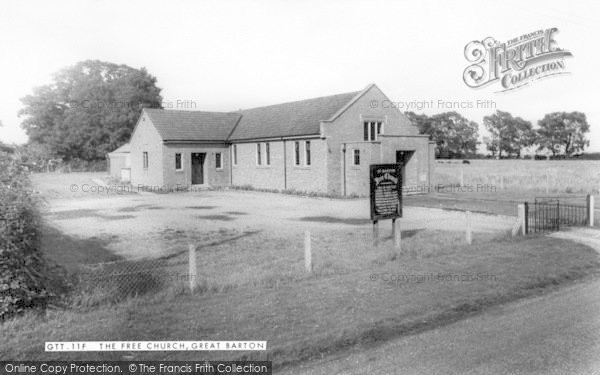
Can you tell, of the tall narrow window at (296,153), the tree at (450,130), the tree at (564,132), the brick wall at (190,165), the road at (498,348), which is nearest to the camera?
the road at (498,348)

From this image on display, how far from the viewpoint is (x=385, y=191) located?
1353cm

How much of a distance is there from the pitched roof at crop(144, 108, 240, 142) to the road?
31.7m

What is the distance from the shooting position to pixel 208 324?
24.9ft

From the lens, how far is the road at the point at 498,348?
6.09m

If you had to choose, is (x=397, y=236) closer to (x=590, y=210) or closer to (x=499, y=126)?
(x=590, y=210)

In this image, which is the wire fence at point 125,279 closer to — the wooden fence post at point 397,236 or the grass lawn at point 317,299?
the grass lawn at point 317,299

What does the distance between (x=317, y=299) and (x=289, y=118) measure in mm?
27913

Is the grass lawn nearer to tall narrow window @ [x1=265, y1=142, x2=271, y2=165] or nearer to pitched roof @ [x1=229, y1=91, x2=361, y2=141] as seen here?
pitched roof @ [x1=229, y1=91, x2=361, y2=141]

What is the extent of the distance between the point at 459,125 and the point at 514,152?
13.5 m

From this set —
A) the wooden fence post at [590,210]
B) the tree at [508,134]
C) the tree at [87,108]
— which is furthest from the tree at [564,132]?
the wooden fence post at [590,210]

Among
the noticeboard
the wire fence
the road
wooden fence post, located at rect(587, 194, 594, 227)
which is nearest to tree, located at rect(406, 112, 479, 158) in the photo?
wooden fence post, located at rect(587, 194, 594, 227)

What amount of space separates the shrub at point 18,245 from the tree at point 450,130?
4291 inches

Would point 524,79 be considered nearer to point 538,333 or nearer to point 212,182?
point 538,333

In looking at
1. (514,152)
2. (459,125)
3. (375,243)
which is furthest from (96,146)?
(514,152)
